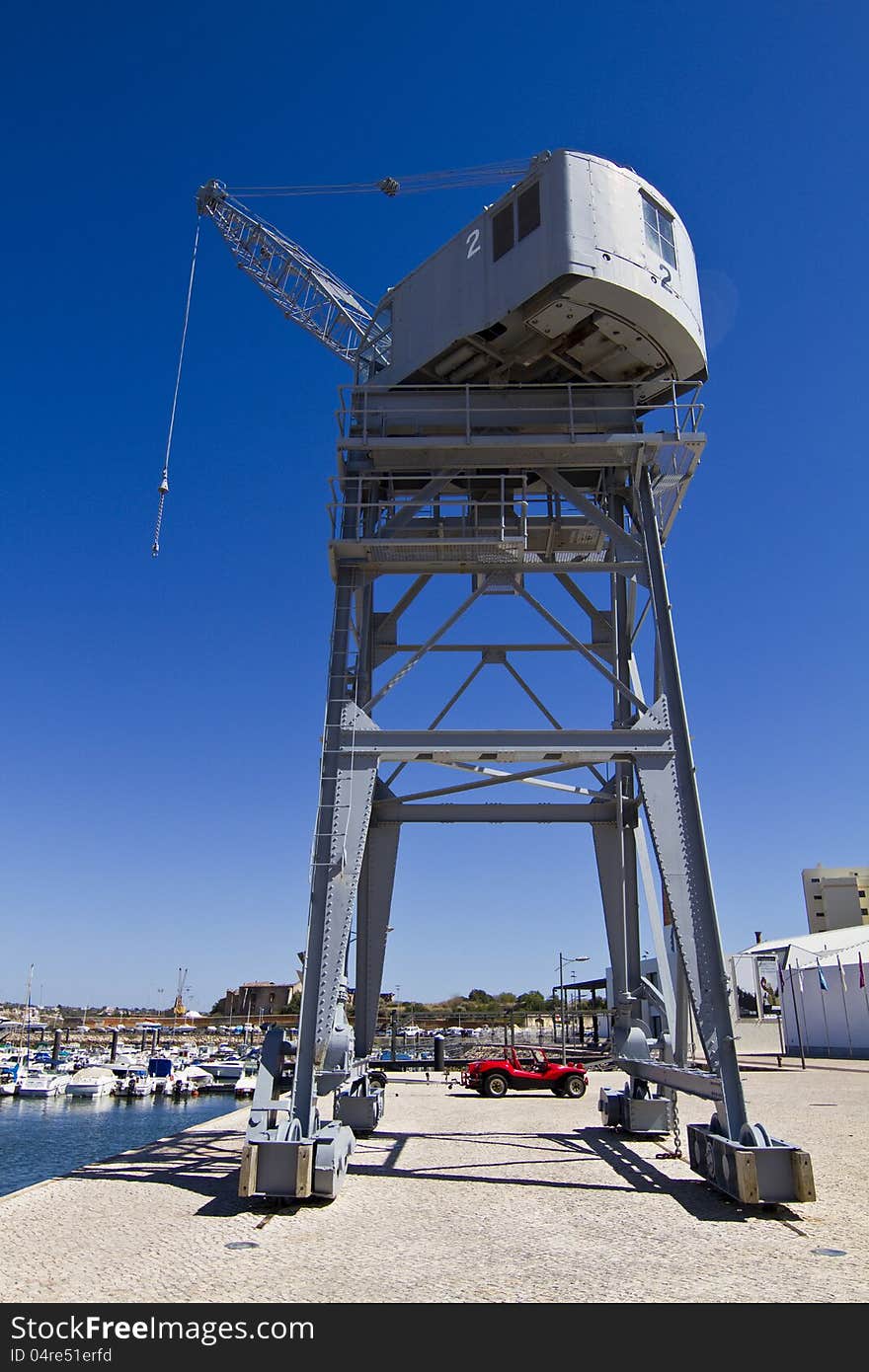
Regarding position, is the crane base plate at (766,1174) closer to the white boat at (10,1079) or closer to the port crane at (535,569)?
the port crane at (535,569)

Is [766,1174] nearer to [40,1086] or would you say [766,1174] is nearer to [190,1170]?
[190,1170]

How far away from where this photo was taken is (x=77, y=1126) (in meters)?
45.2

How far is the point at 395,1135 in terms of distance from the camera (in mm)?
18000

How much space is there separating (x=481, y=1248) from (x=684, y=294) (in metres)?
14.7

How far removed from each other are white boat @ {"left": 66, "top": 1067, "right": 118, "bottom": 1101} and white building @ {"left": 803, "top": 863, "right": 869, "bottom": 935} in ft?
262

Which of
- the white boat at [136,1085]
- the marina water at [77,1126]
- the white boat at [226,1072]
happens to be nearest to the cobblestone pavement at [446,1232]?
the marina water at [77,1126]

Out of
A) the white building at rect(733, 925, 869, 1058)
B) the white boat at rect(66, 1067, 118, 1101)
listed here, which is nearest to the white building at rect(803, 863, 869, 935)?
the white building at rect(733, 925, 869, 1058)

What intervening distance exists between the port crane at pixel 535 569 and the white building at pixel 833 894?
317 ft

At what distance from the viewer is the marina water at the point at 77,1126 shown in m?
33.6

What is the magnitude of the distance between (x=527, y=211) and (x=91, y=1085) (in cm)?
6181

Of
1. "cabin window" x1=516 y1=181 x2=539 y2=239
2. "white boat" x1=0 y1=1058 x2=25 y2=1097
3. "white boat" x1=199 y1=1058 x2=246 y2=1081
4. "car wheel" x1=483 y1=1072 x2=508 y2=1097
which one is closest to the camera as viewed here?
"cabin window" x1=516 y1=181 x2=539 y2=239

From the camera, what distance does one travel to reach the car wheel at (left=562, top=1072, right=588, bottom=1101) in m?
27.7

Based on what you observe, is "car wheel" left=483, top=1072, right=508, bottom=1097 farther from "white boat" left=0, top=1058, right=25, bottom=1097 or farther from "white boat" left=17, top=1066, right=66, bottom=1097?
"white boat" left=0, top=1058, right=25, bottom=1097
